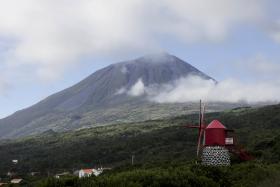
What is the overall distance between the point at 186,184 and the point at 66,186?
29.7 ft

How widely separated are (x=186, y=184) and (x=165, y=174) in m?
2.00

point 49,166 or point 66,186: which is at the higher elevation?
point 66,186

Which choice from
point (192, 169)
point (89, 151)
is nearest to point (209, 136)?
point (192, 169)

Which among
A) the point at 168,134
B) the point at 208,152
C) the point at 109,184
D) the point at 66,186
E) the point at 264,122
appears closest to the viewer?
the point at 109,184

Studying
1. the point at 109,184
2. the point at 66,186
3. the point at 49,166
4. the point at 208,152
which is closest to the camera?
the point at 109,184

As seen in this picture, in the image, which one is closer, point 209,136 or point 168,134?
point 209,136

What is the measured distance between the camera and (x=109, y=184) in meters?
36.3

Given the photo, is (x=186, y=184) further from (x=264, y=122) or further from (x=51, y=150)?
(x=51, y=150)

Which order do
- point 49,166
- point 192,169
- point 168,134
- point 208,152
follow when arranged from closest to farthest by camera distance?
point 192,169
point 208,152
point 49,166
point 168,134

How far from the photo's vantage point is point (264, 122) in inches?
6191

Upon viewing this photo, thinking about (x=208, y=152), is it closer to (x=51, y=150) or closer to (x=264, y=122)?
(x=264, y=122)

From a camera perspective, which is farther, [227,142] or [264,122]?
[264,122]

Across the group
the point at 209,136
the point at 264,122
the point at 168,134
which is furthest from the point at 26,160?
the point at 209,136

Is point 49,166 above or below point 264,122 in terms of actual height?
below
